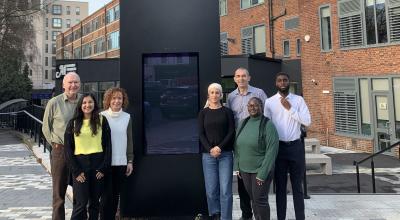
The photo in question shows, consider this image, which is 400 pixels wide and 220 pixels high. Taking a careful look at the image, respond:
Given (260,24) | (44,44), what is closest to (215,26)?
(260,24)

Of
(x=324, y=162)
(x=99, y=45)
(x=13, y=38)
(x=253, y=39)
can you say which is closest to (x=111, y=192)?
(x=324, y=162)

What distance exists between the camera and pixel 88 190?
427 cm

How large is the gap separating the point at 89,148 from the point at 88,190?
0.48m

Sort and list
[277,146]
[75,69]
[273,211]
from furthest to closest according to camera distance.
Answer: [75,69] → [273,211] → [277,146]

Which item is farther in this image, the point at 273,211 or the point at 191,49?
the point at 273,211

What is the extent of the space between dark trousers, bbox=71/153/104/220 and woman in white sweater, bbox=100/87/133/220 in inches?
6.4

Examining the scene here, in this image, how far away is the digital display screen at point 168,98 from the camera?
5.01 metres

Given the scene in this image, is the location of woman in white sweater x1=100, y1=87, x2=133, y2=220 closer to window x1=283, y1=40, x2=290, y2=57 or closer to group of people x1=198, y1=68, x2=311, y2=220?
group of people x1=198, y1=68, x2=311, y2=220

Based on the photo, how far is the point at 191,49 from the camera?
498cm

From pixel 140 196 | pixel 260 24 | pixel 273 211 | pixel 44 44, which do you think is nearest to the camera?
pixel 140 196

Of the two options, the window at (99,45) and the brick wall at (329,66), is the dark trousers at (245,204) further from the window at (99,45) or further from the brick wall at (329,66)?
the window at (99,45)

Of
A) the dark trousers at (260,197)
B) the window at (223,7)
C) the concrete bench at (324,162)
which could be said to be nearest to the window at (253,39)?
the window at (223,7)

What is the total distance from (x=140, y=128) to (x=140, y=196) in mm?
877

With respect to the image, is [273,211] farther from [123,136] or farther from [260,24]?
[260,24]
